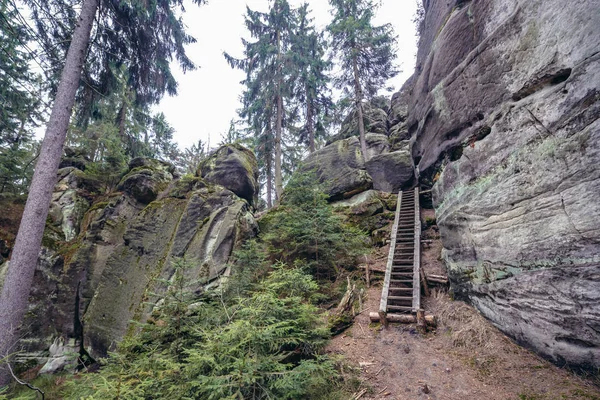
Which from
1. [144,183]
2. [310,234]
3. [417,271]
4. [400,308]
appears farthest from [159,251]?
[417,271]

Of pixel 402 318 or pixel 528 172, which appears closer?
pixel 528 172

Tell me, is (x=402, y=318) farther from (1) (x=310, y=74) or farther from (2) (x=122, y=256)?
(1) (x=310, y=74)

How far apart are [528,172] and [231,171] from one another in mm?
10065

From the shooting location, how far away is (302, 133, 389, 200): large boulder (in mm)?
13820

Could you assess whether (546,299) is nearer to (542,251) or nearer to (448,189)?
(542,251)

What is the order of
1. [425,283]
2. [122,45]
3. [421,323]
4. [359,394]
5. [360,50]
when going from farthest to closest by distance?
[360,50] < [122,45] < [425,283] < [421,323] < [359,394]

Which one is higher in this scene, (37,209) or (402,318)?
(37,209)

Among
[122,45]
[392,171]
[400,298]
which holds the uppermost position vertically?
[122,45]

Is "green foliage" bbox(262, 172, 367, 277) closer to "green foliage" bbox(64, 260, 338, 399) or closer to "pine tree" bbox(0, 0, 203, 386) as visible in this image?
"green foliage" bbox(64, 260, 338, 399)

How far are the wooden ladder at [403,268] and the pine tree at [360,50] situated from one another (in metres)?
8.79

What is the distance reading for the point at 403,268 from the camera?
292 inches

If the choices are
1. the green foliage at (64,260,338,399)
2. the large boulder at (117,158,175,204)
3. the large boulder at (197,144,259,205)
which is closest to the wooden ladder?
the green foliage at (64,260,338,399)

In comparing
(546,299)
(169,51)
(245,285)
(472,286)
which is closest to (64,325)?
(245,285)

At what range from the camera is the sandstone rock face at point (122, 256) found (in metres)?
7.18
